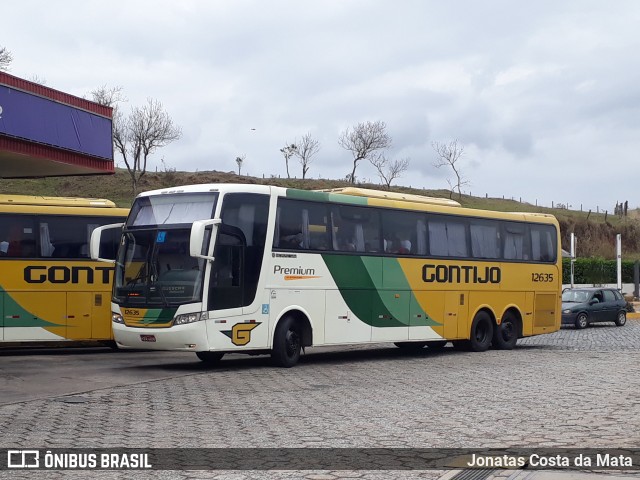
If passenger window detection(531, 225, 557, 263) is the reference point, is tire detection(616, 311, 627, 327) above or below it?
below

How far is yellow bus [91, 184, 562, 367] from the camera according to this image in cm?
1742

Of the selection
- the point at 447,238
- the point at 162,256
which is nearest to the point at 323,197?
the point at 162,256

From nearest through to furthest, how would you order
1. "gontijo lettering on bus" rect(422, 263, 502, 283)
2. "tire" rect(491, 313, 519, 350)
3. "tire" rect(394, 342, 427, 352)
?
"gontijo lettering on bus" rect(422, 263, 502, 283) < "tire" rect(491, 313, 519, 350) < "tire" rect(394, 342, 427, 352)

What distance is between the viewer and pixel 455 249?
76.0 feet

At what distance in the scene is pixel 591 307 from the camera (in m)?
36.4

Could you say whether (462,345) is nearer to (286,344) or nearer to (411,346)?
(411,346)

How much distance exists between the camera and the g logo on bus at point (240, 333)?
57.8ft

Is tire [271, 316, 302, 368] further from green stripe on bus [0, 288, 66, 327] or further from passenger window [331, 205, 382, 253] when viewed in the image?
green stripe on bus [0, 288, 66, 327]

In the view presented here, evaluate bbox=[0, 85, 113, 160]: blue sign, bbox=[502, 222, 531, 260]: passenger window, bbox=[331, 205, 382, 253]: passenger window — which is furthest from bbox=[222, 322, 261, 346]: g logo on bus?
bbox=[0, 85, 113, 160]: blue sign

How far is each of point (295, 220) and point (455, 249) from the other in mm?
5512

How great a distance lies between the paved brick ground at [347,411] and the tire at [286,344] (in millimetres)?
307

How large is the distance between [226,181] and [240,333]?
3096 inches

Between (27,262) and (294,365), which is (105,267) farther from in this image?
(294,365)

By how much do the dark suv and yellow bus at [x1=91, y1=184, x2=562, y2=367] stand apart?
1145 centimetres
